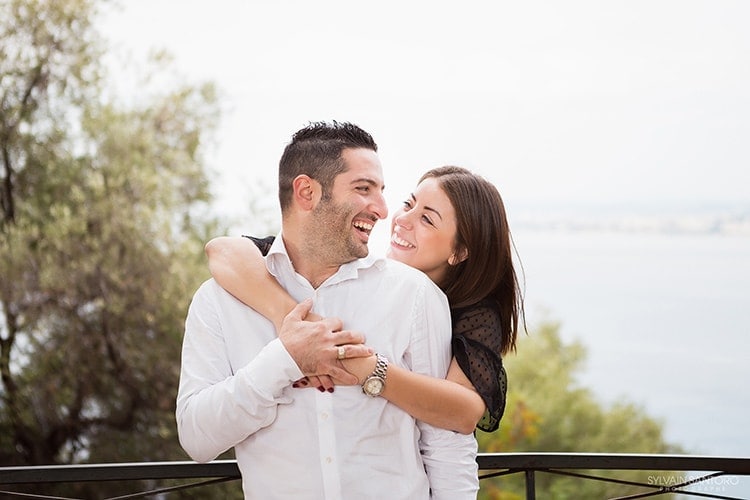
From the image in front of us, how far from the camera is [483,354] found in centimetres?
176

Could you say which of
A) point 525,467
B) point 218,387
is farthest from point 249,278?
point 525,467

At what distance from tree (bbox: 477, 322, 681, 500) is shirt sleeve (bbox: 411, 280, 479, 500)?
9.74 meters

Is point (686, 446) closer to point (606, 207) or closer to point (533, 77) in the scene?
point (606, 207)

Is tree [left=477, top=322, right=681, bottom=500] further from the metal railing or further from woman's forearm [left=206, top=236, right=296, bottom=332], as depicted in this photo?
woman's forearm [left=206, top=236, right=296, bottom=332]

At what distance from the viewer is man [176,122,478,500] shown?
5.25 feet

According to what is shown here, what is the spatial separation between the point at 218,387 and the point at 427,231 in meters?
0.63

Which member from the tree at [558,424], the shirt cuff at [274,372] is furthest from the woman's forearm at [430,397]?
the tree at [558,424]

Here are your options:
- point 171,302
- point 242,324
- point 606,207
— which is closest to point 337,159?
point 242,324

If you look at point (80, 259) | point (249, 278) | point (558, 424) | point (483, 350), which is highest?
point (80, 259)

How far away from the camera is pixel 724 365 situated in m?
12.0

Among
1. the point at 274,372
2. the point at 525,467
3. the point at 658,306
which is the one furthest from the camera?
the point at 658,306

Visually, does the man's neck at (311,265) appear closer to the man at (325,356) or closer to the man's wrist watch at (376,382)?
the man at (325,356)

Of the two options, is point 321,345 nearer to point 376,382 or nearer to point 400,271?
point 376,382

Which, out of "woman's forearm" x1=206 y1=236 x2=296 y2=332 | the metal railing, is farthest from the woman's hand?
the metal railing
